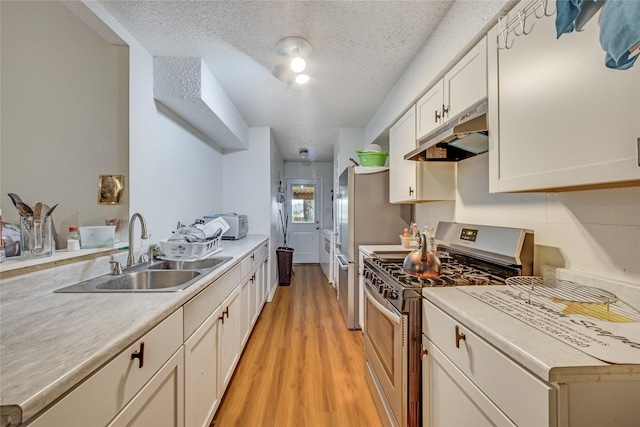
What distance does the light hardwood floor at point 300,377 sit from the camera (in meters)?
1.52

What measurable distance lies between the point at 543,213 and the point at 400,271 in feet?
2.37

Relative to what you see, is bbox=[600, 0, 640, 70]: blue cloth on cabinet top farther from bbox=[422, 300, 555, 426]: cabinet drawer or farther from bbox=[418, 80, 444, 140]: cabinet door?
bbox=[418, 80, 444, 140]: cabinet door

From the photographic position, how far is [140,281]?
58.9 inches

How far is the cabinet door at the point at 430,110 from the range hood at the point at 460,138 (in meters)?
0.17

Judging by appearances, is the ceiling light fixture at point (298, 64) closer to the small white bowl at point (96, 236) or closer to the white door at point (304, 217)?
the small white bowl at point (96, 236)

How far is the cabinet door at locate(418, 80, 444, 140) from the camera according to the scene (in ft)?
5.42

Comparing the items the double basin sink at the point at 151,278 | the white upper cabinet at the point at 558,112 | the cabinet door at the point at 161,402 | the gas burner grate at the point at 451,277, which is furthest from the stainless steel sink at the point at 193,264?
the white upper cabinet at the point at 558,112

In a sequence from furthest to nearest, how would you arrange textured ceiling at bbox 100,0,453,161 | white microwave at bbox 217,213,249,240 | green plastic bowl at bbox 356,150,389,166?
white microwave at bbox 217,213,249,240, green plastic bowl at bbox 356,150,389,166, textured ceiling at bbox 100,0,453,161

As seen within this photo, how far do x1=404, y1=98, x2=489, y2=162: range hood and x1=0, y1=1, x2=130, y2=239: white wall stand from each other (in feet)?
6.37

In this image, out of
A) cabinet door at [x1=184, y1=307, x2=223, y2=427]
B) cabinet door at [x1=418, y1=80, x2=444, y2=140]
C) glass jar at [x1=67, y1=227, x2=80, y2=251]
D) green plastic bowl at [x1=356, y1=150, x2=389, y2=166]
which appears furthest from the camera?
green plastic bowl at [x1=356, y1=150, x2=389, y2=166]

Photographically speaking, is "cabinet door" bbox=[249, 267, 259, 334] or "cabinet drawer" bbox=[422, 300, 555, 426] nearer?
"cabinet drawer" bbox=[422, 300, 555, 426]

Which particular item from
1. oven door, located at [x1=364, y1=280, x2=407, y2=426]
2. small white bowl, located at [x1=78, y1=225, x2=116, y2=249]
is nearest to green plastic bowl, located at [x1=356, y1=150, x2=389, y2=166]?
oven door, located at [x1=364, y1=280, x2=407, y2=426]

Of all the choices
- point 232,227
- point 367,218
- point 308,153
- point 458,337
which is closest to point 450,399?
point 458,337

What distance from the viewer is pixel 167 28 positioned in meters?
1.66
